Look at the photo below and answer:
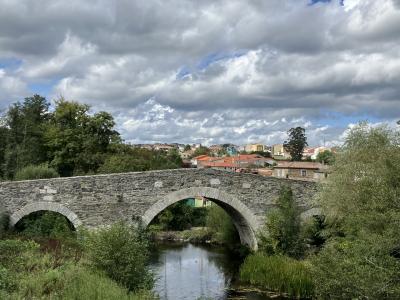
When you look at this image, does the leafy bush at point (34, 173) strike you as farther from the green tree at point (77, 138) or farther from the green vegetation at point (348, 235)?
the green vegetation at point (348, 235)

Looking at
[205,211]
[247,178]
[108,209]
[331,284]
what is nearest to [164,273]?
[108,209]

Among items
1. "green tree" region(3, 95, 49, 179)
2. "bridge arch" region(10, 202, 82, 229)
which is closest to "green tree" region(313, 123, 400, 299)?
"bridge arch" region(10, 202, 82, 229)

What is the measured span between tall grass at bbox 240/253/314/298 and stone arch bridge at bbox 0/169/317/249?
311 cm

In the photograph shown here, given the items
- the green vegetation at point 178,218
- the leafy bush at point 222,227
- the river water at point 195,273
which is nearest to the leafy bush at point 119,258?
the river water at point 195,273

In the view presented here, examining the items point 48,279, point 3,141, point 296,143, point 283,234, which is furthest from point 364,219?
point 296,143

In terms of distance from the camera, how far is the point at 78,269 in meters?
11.7

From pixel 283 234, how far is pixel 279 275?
10.2ft

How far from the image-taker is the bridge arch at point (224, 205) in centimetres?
2055

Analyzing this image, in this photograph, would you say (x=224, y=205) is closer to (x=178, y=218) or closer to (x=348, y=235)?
(x=348, y=235)

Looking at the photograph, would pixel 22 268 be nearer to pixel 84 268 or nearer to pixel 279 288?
pixel 84 268

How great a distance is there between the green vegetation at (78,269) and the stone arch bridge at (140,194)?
4.57 meters

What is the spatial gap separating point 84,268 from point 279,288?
307 inches

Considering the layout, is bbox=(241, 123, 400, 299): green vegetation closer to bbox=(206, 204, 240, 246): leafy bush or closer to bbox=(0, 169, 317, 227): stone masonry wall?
bbox=(0, 169, 317, 227): stone masonry wall

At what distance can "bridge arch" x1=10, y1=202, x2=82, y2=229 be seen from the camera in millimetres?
19297
